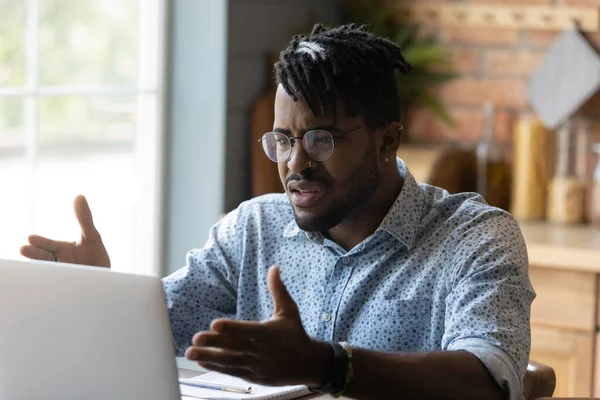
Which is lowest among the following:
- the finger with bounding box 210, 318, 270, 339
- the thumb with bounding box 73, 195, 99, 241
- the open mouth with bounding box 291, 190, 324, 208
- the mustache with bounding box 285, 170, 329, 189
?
the finger with bounding box 210, 318, 270, 339

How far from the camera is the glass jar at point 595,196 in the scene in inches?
122

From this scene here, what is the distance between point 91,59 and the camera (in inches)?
110

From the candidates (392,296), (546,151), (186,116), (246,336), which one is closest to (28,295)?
(246,336)

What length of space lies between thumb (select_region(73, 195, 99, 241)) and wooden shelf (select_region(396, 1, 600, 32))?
70.2 inches

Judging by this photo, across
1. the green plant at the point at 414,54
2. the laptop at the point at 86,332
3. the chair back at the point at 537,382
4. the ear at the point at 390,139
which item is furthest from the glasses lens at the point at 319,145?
the green plant at the point at 414,54

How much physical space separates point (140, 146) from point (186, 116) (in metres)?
0.15

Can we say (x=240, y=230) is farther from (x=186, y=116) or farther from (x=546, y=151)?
(x=546, y=151)

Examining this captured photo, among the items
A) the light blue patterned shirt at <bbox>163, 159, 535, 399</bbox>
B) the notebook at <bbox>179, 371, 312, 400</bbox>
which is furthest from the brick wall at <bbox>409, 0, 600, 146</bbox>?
the notebook at <bbox>179, 371, 312, 400</bbox>

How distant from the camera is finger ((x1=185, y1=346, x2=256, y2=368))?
1324 mm

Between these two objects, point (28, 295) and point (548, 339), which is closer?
point (28, 295)

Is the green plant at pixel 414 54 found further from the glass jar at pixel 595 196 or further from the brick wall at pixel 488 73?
the glass jar at pixel 595 196

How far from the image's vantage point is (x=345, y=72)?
6.10 ft

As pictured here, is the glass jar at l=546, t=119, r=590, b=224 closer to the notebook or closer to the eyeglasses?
the eyeglasses

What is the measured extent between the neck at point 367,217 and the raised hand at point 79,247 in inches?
16.6
